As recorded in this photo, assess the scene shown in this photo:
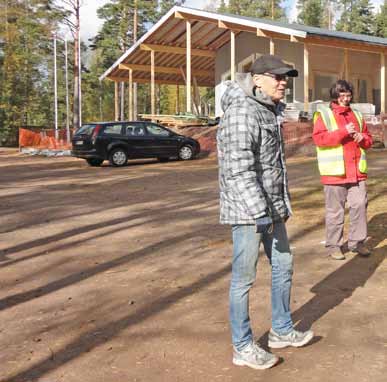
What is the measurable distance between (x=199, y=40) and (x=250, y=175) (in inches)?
1016

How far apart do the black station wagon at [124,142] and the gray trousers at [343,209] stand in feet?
42.1

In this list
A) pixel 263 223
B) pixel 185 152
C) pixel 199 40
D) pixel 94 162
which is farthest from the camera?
pixel 199 40

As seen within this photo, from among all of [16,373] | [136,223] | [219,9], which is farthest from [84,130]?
[219,9]

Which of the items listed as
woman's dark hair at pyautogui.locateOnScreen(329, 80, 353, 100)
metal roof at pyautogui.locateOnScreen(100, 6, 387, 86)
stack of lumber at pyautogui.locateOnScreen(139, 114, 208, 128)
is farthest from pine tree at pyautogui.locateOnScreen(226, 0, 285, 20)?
woman's dark hair at pyautogui.locateOnScreen(329, 80, 353, 100)

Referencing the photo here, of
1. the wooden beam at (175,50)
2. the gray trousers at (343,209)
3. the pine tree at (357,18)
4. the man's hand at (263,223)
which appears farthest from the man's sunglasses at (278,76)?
the pine tree at (357,18)

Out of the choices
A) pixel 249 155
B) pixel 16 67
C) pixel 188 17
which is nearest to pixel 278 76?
pixel 249 155

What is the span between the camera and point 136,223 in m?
8.16

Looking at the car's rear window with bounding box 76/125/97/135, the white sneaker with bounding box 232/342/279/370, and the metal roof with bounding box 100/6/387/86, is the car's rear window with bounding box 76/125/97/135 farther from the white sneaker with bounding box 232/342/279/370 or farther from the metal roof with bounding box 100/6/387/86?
the white sneaker with bounding box 232/342/279/370

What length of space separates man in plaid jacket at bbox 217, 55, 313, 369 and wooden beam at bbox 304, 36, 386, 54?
61.7 feet

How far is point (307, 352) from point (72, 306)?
6.54ft

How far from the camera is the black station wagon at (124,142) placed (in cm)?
1780

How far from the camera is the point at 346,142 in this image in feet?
18.3

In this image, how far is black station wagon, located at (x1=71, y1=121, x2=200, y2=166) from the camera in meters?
17.8

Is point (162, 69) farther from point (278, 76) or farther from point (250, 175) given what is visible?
A: point (250, 175)
